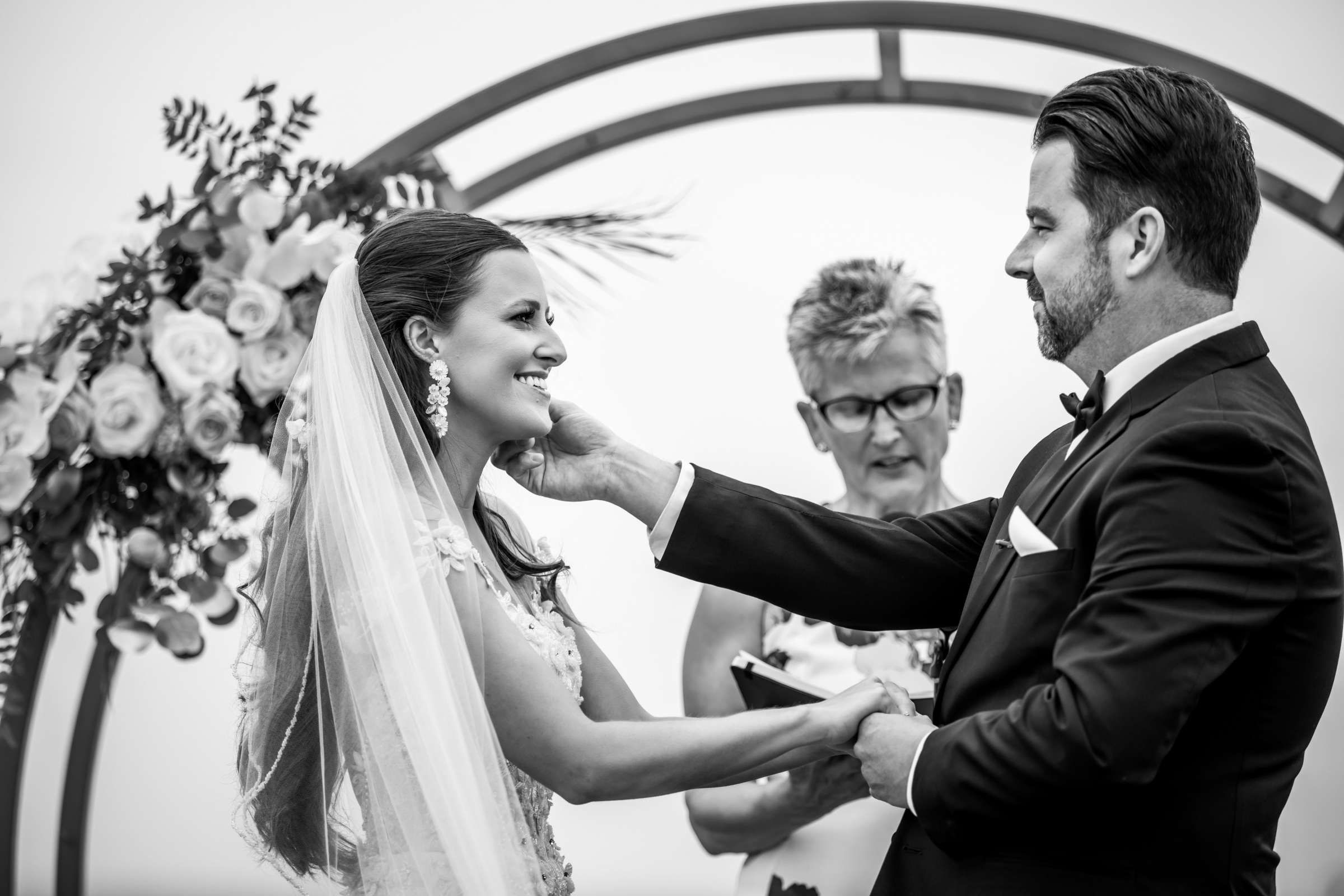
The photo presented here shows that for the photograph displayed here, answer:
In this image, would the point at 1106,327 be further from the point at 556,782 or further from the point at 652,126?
the point at 652,126

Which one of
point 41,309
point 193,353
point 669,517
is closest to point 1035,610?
point 669,517

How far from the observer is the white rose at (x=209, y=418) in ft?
10.5

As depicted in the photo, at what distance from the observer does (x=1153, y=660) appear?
1.96 metres

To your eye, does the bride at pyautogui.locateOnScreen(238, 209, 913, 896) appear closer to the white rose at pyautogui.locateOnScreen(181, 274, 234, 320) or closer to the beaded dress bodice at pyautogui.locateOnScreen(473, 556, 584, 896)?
the beaded dress bodice at pyautogui.locateOnScreen(473, 556, 584, 896)

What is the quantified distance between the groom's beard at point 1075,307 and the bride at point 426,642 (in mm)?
782

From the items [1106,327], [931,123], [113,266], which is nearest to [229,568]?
[113,266]

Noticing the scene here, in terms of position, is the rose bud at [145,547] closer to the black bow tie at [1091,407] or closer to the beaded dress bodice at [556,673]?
the beaded dress bodice at [556,673]

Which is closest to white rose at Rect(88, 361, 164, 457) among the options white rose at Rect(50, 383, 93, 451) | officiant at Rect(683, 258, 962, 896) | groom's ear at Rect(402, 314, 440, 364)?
white rose at Rect(50, 383, 93, 451)

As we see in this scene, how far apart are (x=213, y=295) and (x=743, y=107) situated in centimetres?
174

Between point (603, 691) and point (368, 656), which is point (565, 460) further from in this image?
point (368, 656)

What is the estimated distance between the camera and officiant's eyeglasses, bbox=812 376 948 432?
3.55 m

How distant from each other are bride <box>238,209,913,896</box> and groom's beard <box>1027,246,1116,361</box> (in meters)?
0.78

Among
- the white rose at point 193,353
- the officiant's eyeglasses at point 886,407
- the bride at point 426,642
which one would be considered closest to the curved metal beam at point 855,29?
the white rose at point 193,353

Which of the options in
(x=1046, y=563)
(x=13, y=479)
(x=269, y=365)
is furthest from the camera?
(x=269, y=365)
